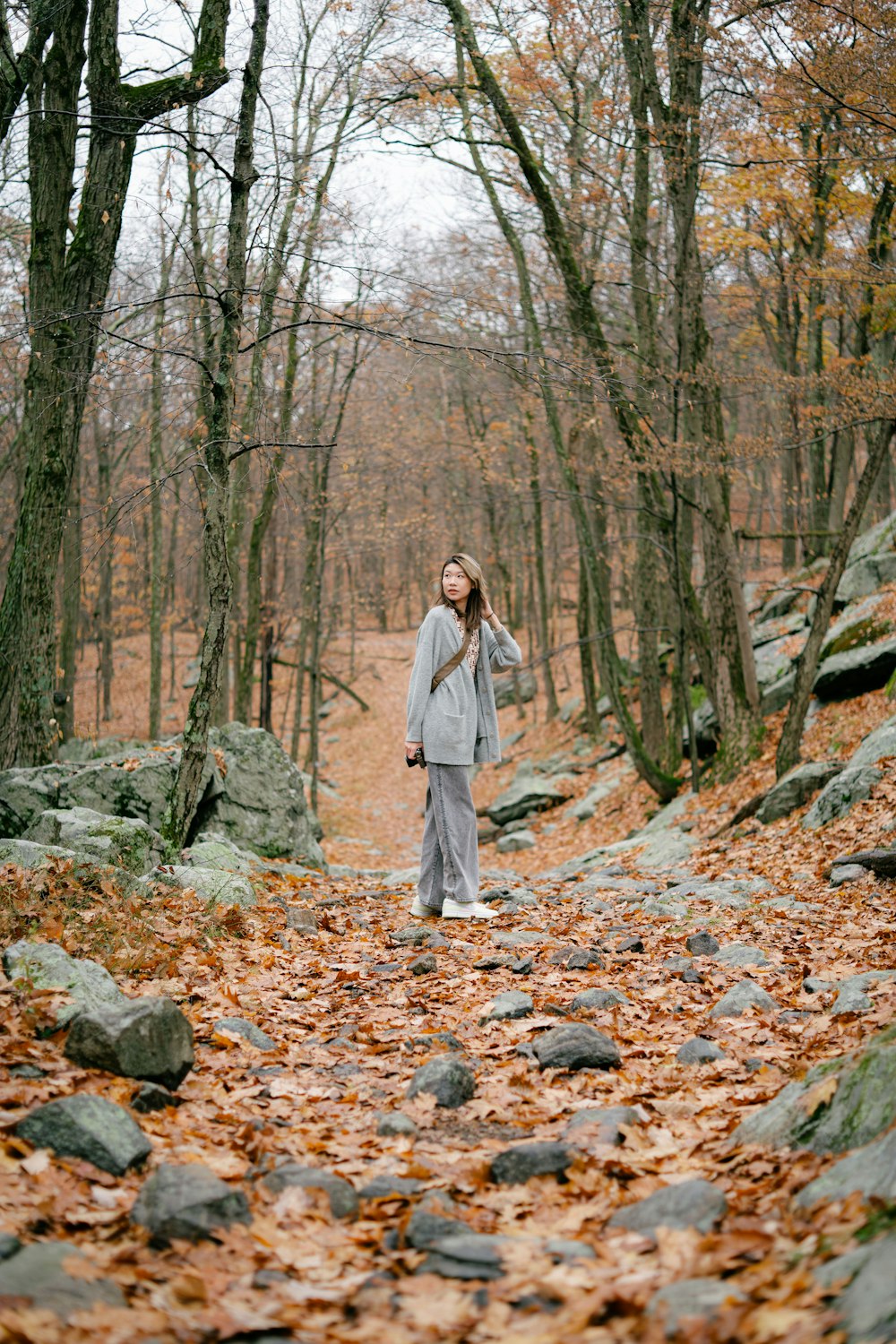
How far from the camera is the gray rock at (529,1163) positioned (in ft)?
9.47

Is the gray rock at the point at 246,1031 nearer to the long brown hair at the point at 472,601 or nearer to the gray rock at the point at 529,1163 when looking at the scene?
the gray rock at the point at 529,1163

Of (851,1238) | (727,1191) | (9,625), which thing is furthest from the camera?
(9,625)

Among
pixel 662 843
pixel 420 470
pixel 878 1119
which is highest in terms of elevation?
pixel 420 470

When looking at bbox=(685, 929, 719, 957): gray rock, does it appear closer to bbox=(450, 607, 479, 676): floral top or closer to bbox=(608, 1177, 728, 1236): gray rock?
bbox=(450, 607, 479, 676): floral top

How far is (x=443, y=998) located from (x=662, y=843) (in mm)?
6111

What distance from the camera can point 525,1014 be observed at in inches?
177

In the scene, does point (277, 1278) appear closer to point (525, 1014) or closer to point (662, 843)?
point (525, 1014)

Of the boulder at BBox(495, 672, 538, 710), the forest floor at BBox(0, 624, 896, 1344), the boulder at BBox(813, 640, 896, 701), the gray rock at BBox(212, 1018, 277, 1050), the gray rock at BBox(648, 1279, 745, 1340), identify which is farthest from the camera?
the boulder at BBox(495, 672, 538, 710)

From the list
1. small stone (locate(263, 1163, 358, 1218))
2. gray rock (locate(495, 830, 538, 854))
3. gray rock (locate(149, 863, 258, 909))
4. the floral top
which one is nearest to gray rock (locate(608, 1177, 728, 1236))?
small stone (locate(263, 1163, 358, 1218))

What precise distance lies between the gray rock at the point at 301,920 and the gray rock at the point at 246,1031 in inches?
81.6

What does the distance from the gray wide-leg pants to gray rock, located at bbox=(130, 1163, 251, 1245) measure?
4156 millimetres

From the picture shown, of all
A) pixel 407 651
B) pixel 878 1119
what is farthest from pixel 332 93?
pixel 407 651

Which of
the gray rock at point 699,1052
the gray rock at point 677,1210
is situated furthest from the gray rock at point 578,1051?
the gray rock at point 677,1210

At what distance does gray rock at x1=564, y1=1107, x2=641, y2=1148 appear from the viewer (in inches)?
122
